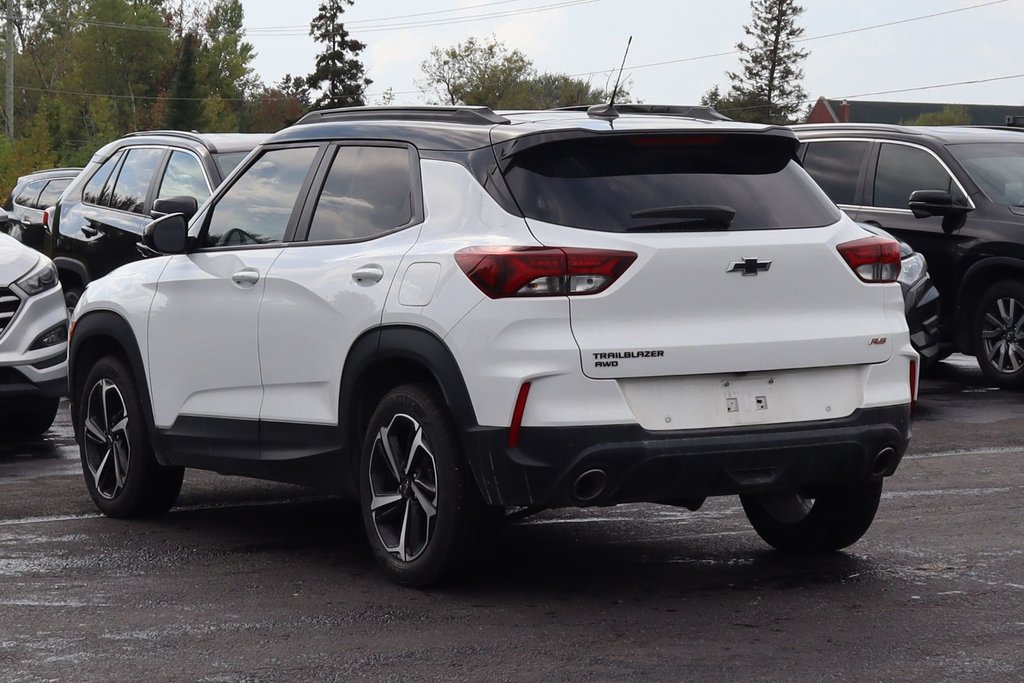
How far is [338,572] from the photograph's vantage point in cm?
670

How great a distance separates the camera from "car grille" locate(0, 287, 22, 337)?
1064 cm

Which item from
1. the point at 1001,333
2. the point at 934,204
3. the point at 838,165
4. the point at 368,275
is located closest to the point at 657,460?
the point at 368,275

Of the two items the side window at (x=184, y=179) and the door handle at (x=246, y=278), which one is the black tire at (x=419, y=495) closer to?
the door handle at (x=246, y=278)

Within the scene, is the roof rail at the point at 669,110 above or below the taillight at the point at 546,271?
above

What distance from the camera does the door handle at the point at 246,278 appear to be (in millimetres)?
6969

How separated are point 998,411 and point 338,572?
669 centimetres

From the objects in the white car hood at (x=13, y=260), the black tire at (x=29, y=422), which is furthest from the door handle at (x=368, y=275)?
the black tire at (x=29, y=422)

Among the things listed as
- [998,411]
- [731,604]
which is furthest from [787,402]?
[998,411]

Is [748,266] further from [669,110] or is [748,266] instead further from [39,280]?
[39,280]

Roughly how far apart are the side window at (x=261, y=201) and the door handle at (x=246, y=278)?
16cm

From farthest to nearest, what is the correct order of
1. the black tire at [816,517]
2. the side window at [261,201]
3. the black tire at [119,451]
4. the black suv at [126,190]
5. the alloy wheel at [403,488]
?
the black suv at [126,190]
the black tire at [119,451]
the side window at [261,201]
the black tire at [816,517]
the alloy wheel at [403,488]

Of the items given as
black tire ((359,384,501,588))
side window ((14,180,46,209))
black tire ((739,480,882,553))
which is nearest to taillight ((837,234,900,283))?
black tire ((739,480,882,553))

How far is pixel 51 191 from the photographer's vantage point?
2103cm

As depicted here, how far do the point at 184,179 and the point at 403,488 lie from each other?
6859mm
